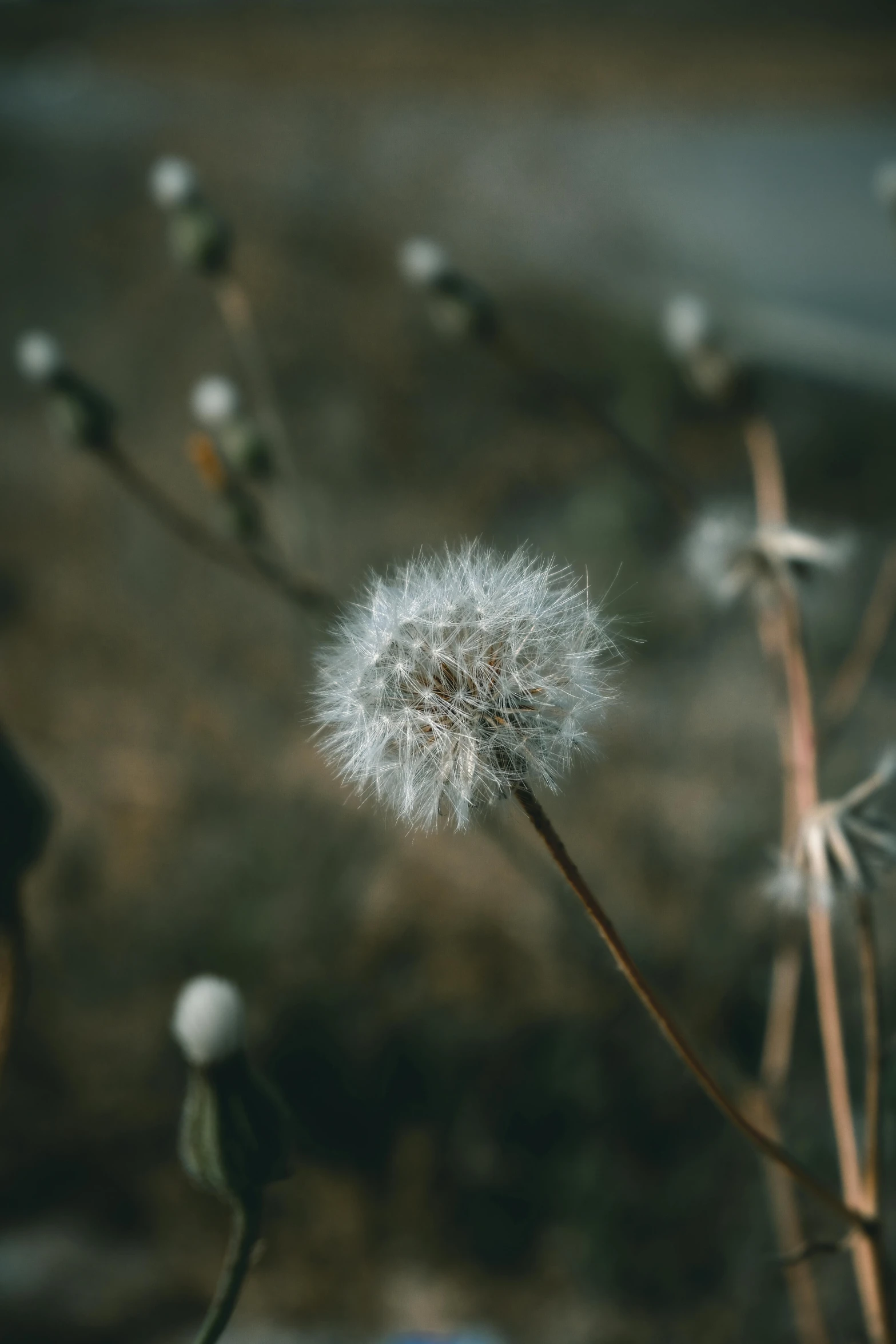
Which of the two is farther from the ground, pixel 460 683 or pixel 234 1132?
pixel 460 683

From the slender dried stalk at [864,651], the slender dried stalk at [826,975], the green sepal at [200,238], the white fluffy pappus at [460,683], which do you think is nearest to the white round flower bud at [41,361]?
the green sepal at [200,238]

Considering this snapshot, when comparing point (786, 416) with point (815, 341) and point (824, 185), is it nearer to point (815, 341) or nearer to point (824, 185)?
point (815, 341)

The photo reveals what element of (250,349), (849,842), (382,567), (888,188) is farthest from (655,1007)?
(250,349)

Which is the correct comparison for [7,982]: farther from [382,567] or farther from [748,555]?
[382,567]

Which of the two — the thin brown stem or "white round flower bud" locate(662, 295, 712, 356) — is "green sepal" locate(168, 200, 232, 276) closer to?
"white round flower bud" locate(662, 295, 712, 356)

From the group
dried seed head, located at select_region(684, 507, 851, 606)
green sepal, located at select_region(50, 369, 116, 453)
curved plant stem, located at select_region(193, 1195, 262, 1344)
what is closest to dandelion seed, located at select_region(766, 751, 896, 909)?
dried seed head, located at select_region(684, 507, 851, 606)

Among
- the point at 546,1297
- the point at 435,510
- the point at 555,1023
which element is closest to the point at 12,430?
the point at 435,510
